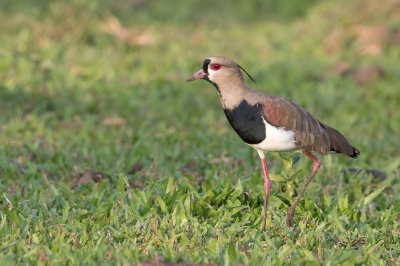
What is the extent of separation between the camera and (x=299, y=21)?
1212cm

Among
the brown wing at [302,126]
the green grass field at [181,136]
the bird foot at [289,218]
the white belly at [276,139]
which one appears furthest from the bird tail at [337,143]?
the bird foot at [289,218]

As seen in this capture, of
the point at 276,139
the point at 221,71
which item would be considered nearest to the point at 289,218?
the point at 276,139

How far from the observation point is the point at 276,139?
4.15 m

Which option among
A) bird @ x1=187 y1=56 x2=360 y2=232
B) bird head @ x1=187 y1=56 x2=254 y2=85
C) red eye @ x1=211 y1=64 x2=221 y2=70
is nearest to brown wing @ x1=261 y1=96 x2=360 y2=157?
bird @ x1=187 y1=56 x2=360 y2=232

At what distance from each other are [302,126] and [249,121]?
1.39 feet

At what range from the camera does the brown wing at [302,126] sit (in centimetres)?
421

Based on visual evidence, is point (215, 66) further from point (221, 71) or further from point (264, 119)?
point (264, 119)

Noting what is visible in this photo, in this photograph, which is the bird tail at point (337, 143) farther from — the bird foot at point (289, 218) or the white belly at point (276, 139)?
the bird foot at point (289, 218)

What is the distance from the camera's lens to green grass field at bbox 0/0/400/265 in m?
3.96

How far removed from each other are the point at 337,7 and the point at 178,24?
281 cm

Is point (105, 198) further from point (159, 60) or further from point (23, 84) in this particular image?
point (159, 60)

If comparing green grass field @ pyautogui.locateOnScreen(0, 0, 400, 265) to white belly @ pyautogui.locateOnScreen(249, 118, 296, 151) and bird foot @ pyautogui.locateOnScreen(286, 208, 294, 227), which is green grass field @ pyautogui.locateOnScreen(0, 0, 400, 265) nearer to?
bird foot @ pyautogui.locateOnScreen(286, 208, 294, 227)

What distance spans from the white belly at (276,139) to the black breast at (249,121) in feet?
0.13

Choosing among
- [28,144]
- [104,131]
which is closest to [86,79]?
[104,131]
